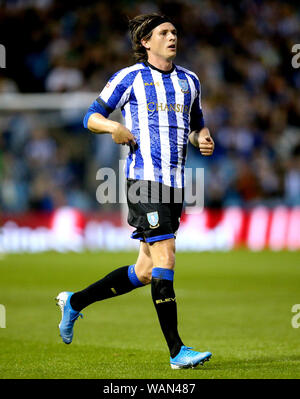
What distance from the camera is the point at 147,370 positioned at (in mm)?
4828

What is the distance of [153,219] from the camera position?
503cm

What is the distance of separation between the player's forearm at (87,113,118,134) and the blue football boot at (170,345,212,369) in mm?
1433

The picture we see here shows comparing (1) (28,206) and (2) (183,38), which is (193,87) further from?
(2) (183,38)

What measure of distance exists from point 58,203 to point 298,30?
Answer: 8.05 metres

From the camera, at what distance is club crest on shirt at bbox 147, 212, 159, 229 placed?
502 cm

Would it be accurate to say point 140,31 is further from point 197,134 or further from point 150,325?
point 150,325

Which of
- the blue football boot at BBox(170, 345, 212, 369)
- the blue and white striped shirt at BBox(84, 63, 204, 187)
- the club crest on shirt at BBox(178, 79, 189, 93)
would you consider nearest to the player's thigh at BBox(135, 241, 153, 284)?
the blue and white striped shirt at BBox(84, 63, 204, 187)

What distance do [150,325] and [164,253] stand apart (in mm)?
2374

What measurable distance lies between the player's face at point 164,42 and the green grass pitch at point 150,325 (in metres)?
2.04
